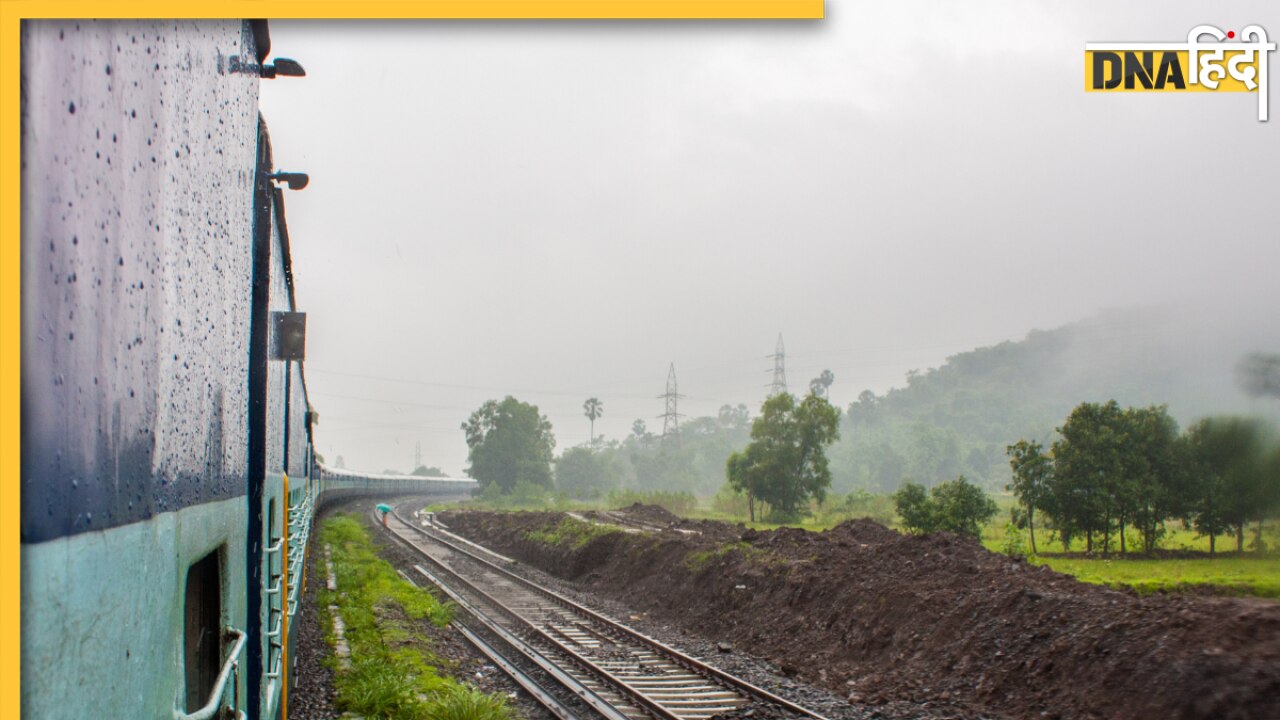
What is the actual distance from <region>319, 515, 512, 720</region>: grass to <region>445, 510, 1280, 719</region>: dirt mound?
4905mm

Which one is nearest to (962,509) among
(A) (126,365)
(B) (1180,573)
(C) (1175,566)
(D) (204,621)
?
(C) (1175,566)

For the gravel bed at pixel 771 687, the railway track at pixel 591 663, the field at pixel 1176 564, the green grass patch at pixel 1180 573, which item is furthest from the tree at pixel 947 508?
the railway track at pixel 591 663

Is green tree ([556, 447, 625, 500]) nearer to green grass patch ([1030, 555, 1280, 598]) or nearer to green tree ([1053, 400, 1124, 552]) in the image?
green tree ([1053, 400, 1124, 552])

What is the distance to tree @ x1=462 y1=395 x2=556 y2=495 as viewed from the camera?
97250 millimetres

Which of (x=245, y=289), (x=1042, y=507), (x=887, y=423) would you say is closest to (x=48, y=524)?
(x=245, y=289)

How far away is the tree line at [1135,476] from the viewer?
83.7 feet

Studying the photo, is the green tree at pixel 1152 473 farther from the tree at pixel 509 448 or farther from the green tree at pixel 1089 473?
the tree at pixel 509 448

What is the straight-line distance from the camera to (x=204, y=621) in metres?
2.88

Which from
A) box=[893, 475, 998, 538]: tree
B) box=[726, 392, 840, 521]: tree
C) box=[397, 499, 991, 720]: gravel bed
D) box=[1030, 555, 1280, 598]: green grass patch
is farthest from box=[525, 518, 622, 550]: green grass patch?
box=[726, 392, 840, 521]: tree

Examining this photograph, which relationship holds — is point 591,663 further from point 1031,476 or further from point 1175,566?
point 1031,476

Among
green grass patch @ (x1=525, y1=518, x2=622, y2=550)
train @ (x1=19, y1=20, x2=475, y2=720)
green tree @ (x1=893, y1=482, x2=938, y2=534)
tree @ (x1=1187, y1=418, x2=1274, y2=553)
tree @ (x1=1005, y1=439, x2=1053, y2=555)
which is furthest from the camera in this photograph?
tree @ (x1=1005, y1=439, x2=1053, y2=555)

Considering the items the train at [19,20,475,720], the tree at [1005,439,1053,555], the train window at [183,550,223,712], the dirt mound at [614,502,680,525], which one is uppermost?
the train at [19,20,475,720]

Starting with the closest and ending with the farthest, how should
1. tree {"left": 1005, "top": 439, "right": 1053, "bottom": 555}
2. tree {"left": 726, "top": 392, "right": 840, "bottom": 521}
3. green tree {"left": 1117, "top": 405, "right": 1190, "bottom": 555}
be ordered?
green tree {"left": 1117, "top": 405, "right": 1190, "bottom": 555}
tree {"left": 1005, "top": 439, "right": 1053, "bottom": 555}
tree {"left": 726, "top": 392, "right": 840, "bottom": 521}

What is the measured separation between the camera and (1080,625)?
10.9 meters
